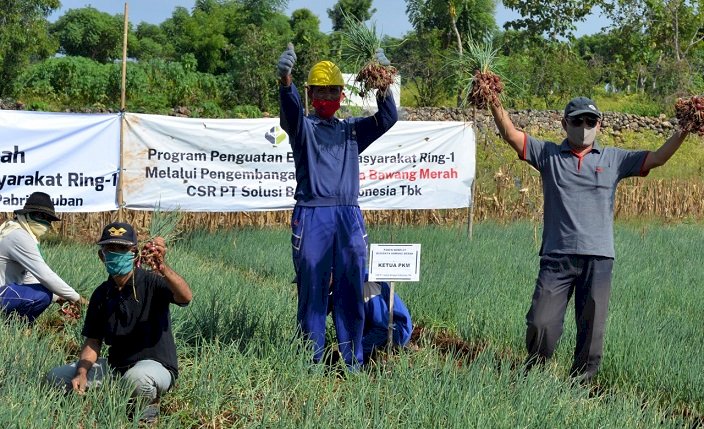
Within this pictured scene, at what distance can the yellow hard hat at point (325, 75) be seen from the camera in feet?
17.3

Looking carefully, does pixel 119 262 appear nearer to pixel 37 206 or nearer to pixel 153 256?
pixel 153 256

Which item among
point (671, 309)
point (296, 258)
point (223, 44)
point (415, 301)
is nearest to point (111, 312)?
point (296, 258)

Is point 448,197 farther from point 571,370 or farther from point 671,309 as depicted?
point 571,370

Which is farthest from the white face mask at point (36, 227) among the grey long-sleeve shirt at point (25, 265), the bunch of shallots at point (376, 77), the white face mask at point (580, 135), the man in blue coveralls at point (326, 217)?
the white face mask at point (580, 135)

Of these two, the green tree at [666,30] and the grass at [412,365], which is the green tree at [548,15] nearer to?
the green tree at [666,30]

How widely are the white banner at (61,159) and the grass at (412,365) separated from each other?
100 centimetres

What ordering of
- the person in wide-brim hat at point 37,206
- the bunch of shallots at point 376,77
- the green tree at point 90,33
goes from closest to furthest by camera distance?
1. the bunch of shallots at point 376,77
2. the person in wide-brim hat at point 37,206
3. the green tree at point 90,33

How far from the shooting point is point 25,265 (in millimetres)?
5910

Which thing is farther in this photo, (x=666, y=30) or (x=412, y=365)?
(x=666, y=30)

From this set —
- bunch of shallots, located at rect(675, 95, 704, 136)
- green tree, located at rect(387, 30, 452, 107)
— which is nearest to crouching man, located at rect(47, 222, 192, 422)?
bunch of shallots, located at rect(675, 95, 704, 136)

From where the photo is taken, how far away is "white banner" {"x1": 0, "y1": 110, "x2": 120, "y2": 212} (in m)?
Answer: 9.44

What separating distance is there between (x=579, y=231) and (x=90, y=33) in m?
51.2

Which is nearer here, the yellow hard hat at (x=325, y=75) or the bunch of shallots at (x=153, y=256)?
the bunch of shallots at (x=153, y=256)

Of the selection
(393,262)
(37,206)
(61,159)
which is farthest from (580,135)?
(61,159)
